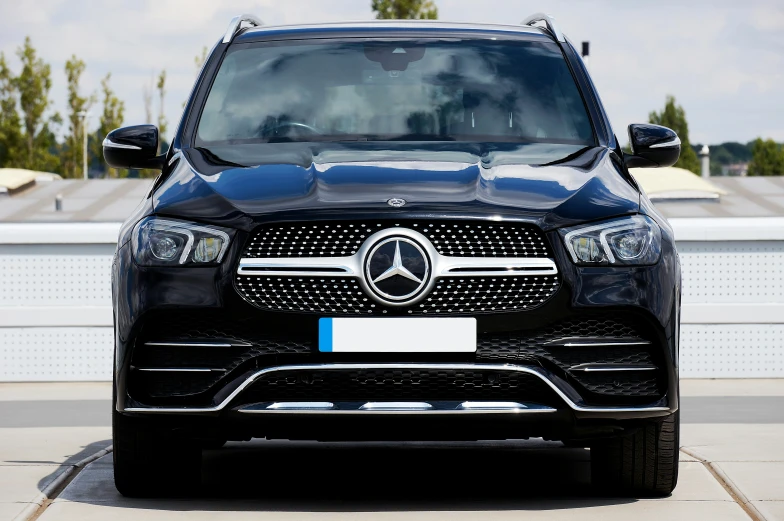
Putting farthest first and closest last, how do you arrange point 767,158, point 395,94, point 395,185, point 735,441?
point 767,158 < point 735,441 < point 395,94 < point 395,185

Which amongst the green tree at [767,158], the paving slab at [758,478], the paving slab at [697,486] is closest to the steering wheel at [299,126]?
the paving slab at [697,486]

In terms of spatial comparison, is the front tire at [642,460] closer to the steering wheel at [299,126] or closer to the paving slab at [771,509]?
the paving slab at [771,509]

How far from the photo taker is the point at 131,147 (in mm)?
5977

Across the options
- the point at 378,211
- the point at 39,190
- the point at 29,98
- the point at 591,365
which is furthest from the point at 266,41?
the point at 29,98

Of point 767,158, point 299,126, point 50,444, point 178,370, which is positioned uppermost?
point 299,126

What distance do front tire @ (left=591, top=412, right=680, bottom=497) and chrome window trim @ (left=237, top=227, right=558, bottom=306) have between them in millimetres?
821

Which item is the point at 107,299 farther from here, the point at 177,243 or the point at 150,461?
the point at 177,243

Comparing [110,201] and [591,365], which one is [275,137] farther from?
[110,201]

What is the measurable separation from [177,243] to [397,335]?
2.59 feet

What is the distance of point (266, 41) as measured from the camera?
6.50 meters

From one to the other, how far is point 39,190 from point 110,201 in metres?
5.12

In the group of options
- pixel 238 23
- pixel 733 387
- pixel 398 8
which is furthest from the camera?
pixel 398 8

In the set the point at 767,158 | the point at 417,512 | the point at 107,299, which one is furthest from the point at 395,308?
the point at 767,158

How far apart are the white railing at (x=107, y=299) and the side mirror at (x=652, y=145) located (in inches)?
181
